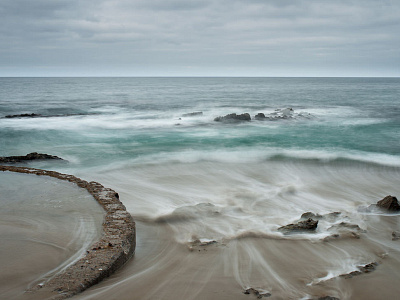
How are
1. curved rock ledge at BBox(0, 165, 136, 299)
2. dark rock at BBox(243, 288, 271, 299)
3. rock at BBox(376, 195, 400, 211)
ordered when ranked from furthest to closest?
rock at BBox(376, 195, 400, 211) < dark rock at BBox(243, 288, 271, 299) < curved rock ledge at BBox(0, 165, 136, 299)

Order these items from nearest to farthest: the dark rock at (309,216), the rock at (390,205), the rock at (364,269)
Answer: the rock at (364,269) < the dark rock at (309,216) < the rock at (390,205)

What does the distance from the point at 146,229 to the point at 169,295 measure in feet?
6.94

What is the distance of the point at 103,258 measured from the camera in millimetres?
4480

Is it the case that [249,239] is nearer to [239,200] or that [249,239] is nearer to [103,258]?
[239,200]

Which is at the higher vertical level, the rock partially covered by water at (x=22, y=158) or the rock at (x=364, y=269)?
the rock partially covered by water at (x=22, y=158)

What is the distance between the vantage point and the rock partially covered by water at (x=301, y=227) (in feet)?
19.7

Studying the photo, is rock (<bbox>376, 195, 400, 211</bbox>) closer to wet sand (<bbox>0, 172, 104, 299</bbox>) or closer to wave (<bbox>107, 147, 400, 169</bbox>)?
wave (<bbox>107, 147, 400, 169</bbox>)

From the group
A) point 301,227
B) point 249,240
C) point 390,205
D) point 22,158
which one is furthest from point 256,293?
point 22,158

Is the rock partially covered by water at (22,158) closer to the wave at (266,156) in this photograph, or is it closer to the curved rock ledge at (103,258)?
the wave at (266,156)

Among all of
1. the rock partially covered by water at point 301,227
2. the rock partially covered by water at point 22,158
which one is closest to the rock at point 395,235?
the rock partially covered by water at point 301,227

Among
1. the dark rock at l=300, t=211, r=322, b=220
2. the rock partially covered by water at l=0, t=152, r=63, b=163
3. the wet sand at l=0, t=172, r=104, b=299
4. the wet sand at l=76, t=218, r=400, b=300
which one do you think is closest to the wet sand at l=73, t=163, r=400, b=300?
the wet sand at l=76, t=218, r=400, b=300

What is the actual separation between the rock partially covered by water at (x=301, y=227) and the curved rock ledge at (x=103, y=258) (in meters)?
2.57

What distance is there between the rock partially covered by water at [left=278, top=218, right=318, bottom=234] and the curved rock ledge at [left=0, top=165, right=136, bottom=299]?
8.44 ft

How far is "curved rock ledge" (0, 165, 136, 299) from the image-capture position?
12.8 feet
